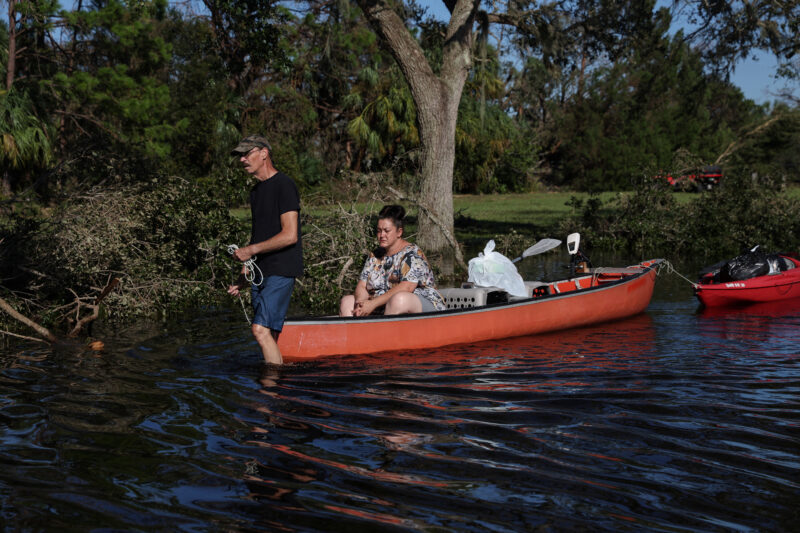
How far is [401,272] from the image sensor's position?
8.14 metres

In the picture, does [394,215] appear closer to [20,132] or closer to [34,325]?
[34,325]

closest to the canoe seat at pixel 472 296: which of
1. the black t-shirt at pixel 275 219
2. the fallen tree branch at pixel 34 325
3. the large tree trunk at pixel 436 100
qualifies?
the black t-shirt at pixel 275 219

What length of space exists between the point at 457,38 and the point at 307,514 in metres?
13.2

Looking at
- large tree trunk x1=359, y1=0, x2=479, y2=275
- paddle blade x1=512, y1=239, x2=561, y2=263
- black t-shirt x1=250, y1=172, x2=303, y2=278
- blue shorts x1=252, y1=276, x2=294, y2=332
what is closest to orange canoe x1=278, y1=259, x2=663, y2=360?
paddle blade x1=512, y1=239, x2=561, y2=263

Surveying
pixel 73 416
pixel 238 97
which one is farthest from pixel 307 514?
pixel 238 97

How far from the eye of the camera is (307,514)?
429cm

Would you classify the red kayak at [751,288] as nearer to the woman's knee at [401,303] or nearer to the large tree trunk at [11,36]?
the woman's knee at [401,303]

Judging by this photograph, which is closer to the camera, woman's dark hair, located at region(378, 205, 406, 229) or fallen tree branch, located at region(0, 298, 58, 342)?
woman's dark hair, located at region(378, 205, 406, 229)

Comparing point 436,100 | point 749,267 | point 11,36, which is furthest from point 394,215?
point 11,36

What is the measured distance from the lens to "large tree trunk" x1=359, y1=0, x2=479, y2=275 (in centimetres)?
1577

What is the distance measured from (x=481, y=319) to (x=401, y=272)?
4.44 ft

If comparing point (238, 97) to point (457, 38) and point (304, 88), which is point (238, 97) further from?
point (457, 38)

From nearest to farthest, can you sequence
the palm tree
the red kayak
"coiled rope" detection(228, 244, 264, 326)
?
"coiled rope" detection(228, 244, 264, 326), the red kayak, the palm tree

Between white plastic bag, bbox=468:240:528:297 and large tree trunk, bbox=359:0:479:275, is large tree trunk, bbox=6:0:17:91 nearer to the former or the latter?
large tree trunk, bbox=359:0:479:275
